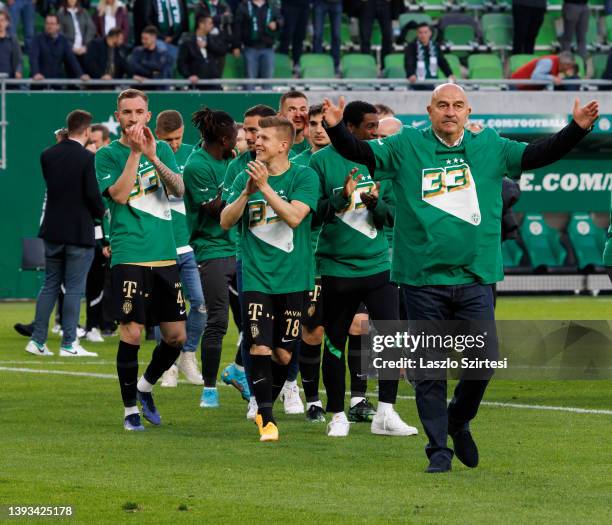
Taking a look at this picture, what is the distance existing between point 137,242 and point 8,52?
42.4 ft

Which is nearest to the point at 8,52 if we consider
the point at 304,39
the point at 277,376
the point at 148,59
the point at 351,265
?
the point at 148,59

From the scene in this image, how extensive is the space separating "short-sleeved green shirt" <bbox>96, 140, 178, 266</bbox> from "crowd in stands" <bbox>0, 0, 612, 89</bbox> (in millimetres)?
12471

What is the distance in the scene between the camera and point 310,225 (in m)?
9.15

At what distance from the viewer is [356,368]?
10.1m

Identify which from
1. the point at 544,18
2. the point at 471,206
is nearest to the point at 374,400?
the point at 471,206

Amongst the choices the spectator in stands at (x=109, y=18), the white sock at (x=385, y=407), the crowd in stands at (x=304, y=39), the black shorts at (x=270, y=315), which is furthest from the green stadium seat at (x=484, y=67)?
the black shorts at (x=270, y=315)

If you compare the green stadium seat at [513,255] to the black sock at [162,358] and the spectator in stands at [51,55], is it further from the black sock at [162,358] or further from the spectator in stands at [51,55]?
the black sock at [162,358]

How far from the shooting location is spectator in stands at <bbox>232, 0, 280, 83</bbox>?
22828 mm

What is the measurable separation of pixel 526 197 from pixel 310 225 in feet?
47.2

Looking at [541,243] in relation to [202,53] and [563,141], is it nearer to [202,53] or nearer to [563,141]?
[202,53]

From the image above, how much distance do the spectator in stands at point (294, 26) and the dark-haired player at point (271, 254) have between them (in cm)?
1477

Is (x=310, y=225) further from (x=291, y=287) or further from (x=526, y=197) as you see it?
(x=526, y=197)

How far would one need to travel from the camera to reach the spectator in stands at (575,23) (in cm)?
2494

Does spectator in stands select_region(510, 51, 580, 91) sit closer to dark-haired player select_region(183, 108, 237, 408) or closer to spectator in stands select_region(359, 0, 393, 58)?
spectator in stands select_region(359, 0, 393, 58)
